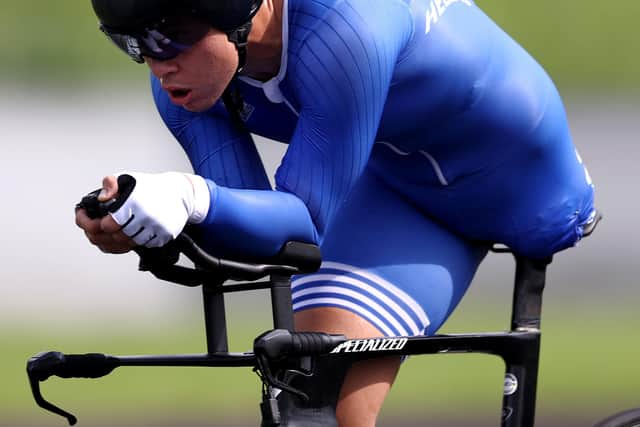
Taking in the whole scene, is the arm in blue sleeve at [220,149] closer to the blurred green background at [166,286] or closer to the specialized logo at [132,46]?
the specialized logo at [132,46]

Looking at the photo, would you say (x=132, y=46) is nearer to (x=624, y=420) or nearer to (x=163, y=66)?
(x=163, y=66)

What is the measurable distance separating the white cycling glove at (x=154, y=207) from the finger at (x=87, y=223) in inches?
1.8

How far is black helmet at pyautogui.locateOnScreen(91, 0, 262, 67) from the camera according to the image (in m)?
2.43

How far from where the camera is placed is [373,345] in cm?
284

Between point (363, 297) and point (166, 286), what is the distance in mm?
3438

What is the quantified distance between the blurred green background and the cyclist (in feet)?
7.95

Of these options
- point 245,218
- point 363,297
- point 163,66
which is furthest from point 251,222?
point 363,297

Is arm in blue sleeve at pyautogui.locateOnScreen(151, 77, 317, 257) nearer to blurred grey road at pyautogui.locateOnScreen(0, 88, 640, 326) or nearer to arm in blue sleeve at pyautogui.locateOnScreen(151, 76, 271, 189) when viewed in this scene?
arm in blue sleeve at pyautogui.locateOnScreen(151, 76, 271, 189)

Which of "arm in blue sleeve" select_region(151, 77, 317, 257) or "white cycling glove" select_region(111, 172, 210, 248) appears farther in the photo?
"arm in blue sleeve" select_region(151, 77, 317, 257)

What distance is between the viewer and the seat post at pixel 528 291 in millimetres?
3285

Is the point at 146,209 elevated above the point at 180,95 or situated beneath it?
situated beneath

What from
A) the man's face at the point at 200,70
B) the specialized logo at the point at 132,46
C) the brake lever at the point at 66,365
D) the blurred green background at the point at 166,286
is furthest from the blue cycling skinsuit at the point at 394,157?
the blurred green background at the point at 166,286

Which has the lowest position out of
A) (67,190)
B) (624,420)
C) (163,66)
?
(624,420)

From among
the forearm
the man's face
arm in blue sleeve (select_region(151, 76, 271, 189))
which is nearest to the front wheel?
arm in blue sleeve (select_region(151, 76, 271, 189))
